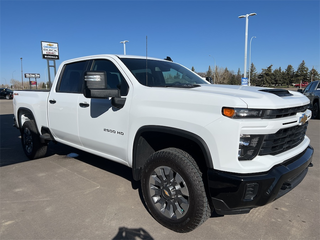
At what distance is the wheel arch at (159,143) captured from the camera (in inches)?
99.0

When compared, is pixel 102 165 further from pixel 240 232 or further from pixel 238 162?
pixel 238 162

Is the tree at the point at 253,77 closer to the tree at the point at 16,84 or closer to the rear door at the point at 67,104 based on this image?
the rear door at the point at 67,104

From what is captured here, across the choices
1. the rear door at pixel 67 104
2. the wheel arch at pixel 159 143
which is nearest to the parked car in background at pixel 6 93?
the rear door at pixel 67 104

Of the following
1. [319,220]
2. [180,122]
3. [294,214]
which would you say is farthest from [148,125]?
[319,220]

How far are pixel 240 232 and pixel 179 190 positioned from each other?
2.66 feet

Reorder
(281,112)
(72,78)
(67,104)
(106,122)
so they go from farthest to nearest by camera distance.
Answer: (72,78) → (67,104) → (106,122) → (281,112)

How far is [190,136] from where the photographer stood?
229 centimetres

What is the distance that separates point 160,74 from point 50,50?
20.5 meters

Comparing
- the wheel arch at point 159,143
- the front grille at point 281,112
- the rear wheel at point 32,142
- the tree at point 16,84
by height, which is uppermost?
the tree at point 16,84

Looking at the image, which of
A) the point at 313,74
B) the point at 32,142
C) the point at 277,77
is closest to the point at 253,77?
the point at 277,77

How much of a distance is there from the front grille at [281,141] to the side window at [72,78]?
9.08 feet

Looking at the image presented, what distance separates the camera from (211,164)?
85.7 inches

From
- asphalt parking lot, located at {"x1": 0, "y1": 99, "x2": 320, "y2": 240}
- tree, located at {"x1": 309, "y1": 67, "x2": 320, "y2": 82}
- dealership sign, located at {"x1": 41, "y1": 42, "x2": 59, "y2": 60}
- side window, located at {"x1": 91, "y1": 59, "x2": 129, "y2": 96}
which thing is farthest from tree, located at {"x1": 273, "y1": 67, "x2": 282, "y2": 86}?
side window, located at {"x1": 91, "y1": 59, "x2": 129, "y2": 96}

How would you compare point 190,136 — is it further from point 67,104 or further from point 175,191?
point 67,104
